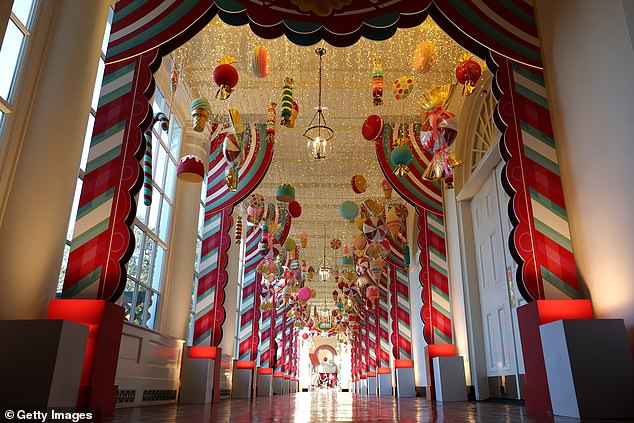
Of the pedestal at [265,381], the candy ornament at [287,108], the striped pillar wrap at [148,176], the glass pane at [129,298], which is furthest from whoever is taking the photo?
the pedestal at [265,381]

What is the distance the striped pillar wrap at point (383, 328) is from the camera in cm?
1616

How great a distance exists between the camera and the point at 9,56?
343 centimetres

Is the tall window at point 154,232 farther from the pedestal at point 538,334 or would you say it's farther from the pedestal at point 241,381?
the pedestal at point 538,334

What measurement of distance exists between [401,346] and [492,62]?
10.2 meters

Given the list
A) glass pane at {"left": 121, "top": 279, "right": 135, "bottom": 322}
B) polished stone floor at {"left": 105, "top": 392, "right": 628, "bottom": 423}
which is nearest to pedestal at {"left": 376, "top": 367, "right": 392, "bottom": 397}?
polished stone floor at {"left": 105, "top": 392, "right": 628, "bottom": 423}

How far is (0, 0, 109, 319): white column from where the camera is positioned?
3.21 meters

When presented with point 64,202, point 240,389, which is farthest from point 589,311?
point 240,389

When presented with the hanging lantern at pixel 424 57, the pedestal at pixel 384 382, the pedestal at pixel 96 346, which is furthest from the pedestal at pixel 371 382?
the pedestal at pixel 96 346

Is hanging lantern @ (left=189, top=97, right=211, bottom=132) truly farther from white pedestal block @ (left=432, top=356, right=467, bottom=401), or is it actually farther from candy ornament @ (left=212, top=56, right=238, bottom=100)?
white pedestal block @ (left=432, top=356, right=467, bottom=401)

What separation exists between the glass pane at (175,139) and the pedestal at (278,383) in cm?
1171

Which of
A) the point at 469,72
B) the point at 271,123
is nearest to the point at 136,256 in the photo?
the point at 271,123

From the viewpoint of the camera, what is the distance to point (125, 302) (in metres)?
5.91

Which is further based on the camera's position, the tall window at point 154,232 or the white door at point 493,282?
the white door at point 493,282

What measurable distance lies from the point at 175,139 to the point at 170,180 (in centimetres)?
81
